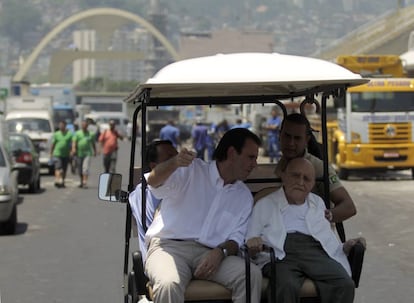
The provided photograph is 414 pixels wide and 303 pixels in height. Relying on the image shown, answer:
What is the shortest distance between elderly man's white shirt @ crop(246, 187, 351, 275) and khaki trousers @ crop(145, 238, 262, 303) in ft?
0.78

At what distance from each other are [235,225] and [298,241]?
1.29 ft

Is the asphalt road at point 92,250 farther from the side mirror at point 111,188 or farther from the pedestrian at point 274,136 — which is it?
the pedestrian at point 274,136

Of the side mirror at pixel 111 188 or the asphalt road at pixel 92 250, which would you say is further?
the asphalt road at pixel 92 250

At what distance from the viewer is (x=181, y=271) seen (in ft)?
19.2

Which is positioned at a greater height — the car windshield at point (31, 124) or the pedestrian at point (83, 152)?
the car windshield at point (31, 124)

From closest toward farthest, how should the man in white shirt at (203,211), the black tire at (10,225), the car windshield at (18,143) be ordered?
the man in white shirt at (203,211) → the black tire at (10,225) → the car windshield at (18,143)

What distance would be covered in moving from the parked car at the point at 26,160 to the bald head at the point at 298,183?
1656 cm

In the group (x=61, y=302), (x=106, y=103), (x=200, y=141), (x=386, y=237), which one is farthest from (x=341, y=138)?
(x=106, y=103)

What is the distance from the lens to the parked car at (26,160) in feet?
76.2

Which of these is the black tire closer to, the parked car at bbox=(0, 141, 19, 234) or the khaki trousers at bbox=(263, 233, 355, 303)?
the parked car at bbox=(0, 141, 19, 234)

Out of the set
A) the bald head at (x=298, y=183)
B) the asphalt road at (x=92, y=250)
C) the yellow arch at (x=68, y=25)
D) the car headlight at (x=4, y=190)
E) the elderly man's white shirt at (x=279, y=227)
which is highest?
the yellow arch at (x=68, y=25)

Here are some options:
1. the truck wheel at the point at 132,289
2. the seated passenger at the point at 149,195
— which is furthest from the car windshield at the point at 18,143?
the truck wheel at the point at 132,289

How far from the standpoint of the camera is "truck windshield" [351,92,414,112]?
25.6 meters

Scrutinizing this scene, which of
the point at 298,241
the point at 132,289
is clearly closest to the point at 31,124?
the point at 132,289
